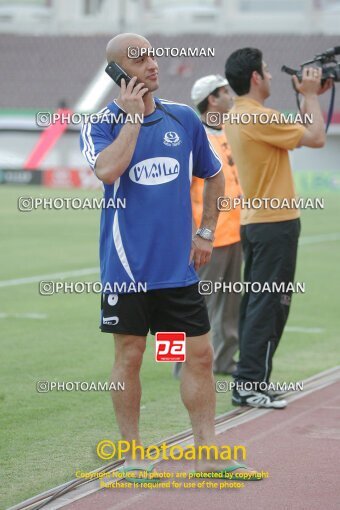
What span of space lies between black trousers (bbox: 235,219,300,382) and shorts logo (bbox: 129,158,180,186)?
2.12m

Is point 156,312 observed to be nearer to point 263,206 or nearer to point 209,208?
point 209,208

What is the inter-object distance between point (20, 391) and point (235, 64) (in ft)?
9.51

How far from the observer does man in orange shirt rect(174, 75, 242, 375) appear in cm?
871

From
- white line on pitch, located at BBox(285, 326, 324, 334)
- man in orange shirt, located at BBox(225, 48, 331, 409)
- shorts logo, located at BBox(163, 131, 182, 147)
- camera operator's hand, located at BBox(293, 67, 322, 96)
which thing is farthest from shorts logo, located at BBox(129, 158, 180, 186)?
white line on pitch, located at BBox(285, 326, 324, 334)

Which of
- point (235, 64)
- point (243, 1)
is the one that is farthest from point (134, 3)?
point (235, 64)

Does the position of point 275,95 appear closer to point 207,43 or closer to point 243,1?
point 207,43

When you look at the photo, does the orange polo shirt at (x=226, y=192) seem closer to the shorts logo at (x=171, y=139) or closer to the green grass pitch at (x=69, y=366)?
the green grass pitch at (x=69, y=366)

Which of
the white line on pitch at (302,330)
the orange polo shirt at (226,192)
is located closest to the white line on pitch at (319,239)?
the white line on pitch at (302,330)

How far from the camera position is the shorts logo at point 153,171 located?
557 cm

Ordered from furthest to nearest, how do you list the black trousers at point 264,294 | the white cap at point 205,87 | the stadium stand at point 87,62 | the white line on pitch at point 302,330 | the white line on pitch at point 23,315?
the stadium stand at point 87,62 < the white line on pitch at point 23,315 < the white line on pitch at point 302,330 < the white cap at point 205,87 < the black trousers at point 264,294

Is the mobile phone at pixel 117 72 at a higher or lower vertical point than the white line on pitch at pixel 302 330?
higher

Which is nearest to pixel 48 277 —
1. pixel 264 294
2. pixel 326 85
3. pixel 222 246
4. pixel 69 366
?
pixel 69 366

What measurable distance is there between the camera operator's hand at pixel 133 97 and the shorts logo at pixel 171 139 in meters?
0.21

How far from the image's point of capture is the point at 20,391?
8180 mm
